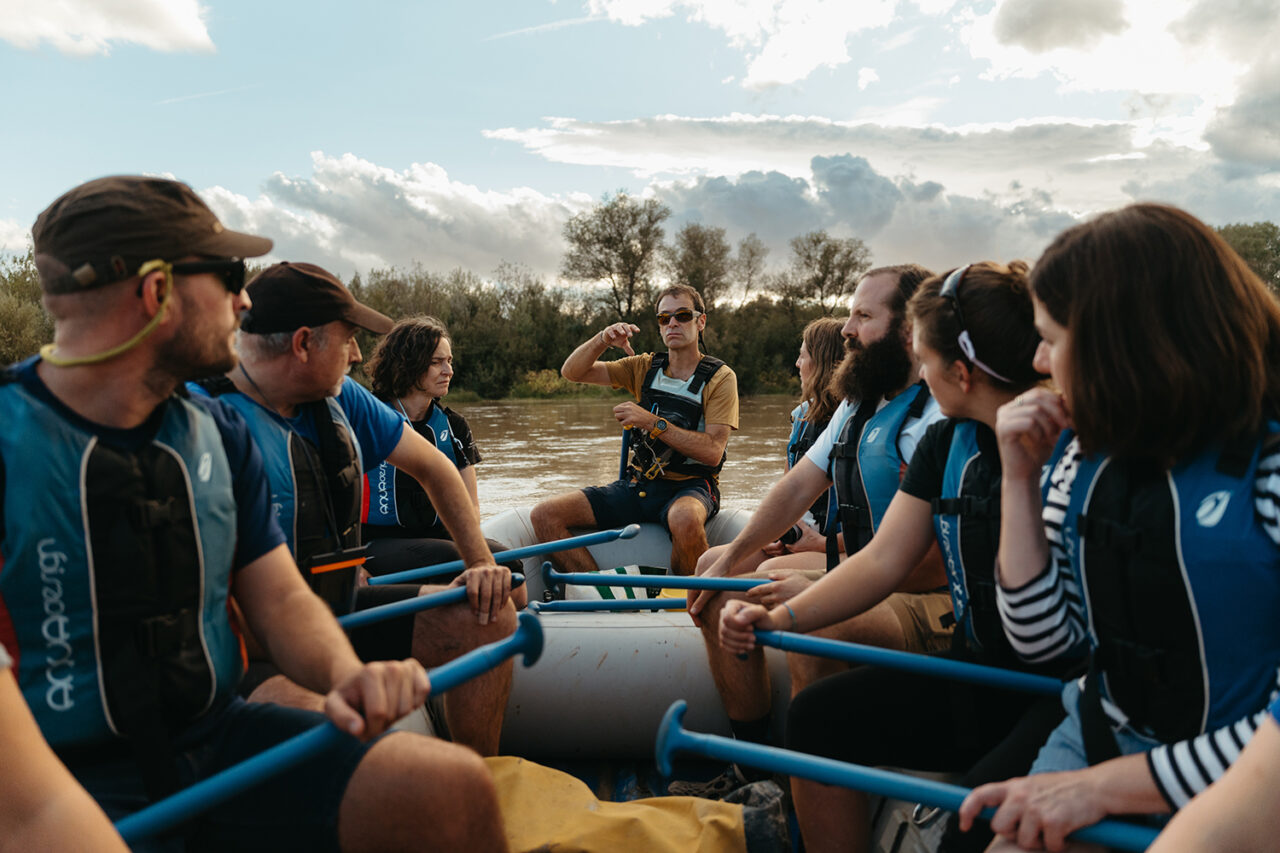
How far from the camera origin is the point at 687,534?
4324 millimetres

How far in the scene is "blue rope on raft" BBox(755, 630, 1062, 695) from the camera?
65.3 inches

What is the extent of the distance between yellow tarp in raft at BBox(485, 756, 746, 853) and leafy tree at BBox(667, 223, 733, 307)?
2670cm

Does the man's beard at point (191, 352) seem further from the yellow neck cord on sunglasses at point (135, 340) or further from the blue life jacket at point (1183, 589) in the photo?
the blue life jacket at point (1183, 589)

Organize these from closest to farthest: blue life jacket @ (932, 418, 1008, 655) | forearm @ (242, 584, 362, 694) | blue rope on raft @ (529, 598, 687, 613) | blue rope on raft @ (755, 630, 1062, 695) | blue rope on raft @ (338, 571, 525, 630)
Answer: forearm @ (242, 584, 362, 694) < blue rope on raft @ (755, 630, 1062, 695) < blue life jacket @ (932, 418, 1008, 655) < blue rope on raft @ (338, 571, 525, 630) < blue rope on raft @ (529, 598, 687, 613)

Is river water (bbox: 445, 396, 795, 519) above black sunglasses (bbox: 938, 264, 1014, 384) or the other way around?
the other way around

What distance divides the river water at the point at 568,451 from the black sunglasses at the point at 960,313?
596 centimetres

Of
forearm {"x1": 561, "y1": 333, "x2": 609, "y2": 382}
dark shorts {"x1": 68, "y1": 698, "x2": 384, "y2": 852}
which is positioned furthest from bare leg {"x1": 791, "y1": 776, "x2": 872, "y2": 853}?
forearm {"x1": 561, "y1": 333, "x2": 609, "y2": 382}

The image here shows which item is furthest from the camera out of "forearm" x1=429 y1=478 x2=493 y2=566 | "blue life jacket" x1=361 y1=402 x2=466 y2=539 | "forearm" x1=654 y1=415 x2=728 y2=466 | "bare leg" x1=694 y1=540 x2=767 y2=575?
"forearm" x1=654 y1=415 x2=728 y2=466

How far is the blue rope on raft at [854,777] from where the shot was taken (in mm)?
1258

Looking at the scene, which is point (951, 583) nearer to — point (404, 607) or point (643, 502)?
point (404, 607)

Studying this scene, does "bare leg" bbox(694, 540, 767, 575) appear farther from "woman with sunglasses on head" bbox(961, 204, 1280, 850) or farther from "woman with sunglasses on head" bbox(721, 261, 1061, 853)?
"woman with sunglasses on head" bbox(961, 204, 1280, 850)

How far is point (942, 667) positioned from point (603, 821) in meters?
0.87

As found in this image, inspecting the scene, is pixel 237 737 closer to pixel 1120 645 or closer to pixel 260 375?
pixel 260 375

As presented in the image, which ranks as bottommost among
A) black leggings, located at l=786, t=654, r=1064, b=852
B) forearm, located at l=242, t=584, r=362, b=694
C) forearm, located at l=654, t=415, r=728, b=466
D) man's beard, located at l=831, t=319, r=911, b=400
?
black leggings, located at l=786, t=654, r=1064, b=852
